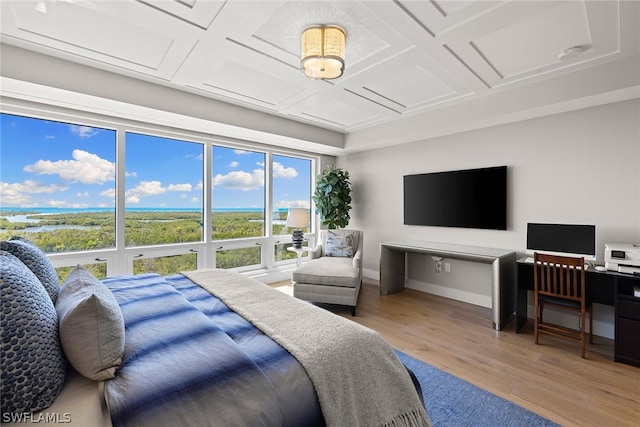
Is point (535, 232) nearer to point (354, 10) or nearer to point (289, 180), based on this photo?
point (354, 10)

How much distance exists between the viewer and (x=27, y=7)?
1767 millimetres

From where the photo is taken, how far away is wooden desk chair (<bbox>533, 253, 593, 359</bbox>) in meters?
2.45

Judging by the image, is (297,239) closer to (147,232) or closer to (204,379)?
(147,232)

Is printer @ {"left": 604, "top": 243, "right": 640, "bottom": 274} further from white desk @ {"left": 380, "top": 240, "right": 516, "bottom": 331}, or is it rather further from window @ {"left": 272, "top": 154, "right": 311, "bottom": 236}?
window @ {"left": 272, "top": 154, "right": 311, "bottom": 236}

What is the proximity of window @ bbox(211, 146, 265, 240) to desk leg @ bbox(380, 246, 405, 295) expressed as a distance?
1.97 meters

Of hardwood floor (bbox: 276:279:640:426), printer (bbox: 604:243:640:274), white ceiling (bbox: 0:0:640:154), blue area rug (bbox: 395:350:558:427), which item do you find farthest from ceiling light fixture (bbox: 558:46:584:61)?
blue area rug (bbox: 395:350:558:427)

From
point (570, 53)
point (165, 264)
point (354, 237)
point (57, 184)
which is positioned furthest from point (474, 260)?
point (57, 184)

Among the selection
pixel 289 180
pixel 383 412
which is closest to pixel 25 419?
pixel 383 412

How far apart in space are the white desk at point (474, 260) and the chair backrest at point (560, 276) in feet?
1.17

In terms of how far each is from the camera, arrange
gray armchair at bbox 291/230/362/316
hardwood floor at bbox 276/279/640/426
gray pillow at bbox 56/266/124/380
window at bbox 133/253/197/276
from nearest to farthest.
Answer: gray pillow at bbox 56/266/124/380 → hardwood floor at bbox 276/279/640/426 → gray armchair at bbox 291/230/362/316 → window at bbox 133/253/197/276

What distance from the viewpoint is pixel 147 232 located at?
3525 mm

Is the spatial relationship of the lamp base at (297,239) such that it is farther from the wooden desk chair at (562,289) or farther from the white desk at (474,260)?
the wooden desk chair at (562,289)

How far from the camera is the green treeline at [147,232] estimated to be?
116 inches

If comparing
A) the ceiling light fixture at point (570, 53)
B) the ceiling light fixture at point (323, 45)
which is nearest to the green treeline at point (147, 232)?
the ceiling light fixture at point (323, 45)
